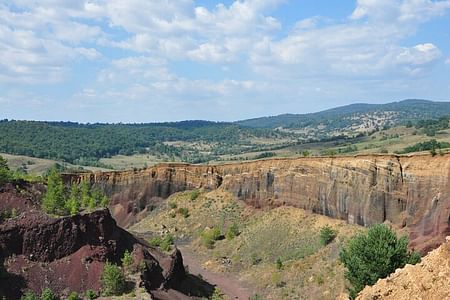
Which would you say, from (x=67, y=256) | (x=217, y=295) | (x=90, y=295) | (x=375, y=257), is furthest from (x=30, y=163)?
(x=375, y=257)

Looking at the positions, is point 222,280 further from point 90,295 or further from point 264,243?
point 90,295

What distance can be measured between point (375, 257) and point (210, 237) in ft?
111

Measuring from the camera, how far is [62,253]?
4438 cm

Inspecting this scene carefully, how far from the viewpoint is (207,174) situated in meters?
81.2

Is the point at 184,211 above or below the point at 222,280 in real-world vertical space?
above

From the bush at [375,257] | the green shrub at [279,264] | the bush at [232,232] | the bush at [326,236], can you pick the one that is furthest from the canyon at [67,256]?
the bush at [232,232]

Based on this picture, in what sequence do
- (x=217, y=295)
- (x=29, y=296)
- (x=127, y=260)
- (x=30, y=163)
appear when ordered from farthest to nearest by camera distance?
(x=30, y=163) < (x=217, y=295) < (x=127, y=260) < (x=29, y=296)

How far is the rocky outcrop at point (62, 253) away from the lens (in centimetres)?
4184

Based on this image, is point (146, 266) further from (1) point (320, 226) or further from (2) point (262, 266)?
(1) point (320, 226)

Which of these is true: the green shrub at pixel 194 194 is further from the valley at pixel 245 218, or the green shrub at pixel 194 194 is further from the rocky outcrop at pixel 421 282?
the rocky outcrop at pixel 421 282

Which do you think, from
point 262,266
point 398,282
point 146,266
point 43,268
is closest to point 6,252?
point 43,268

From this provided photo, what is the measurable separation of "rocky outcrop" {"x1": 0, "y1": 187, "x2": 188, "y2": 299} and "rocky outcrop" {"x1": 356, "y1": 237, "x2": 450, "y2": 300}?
24.5 metres

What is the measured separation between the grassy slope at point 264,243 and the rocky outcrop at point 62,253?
38.6 ft

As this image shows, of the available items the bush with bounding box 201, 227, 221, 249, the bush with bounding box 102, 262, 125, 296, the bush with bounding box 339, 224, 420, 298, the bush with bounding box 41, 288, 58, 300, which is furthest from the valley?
the bush with bounding box 339, 224, 420, 298
